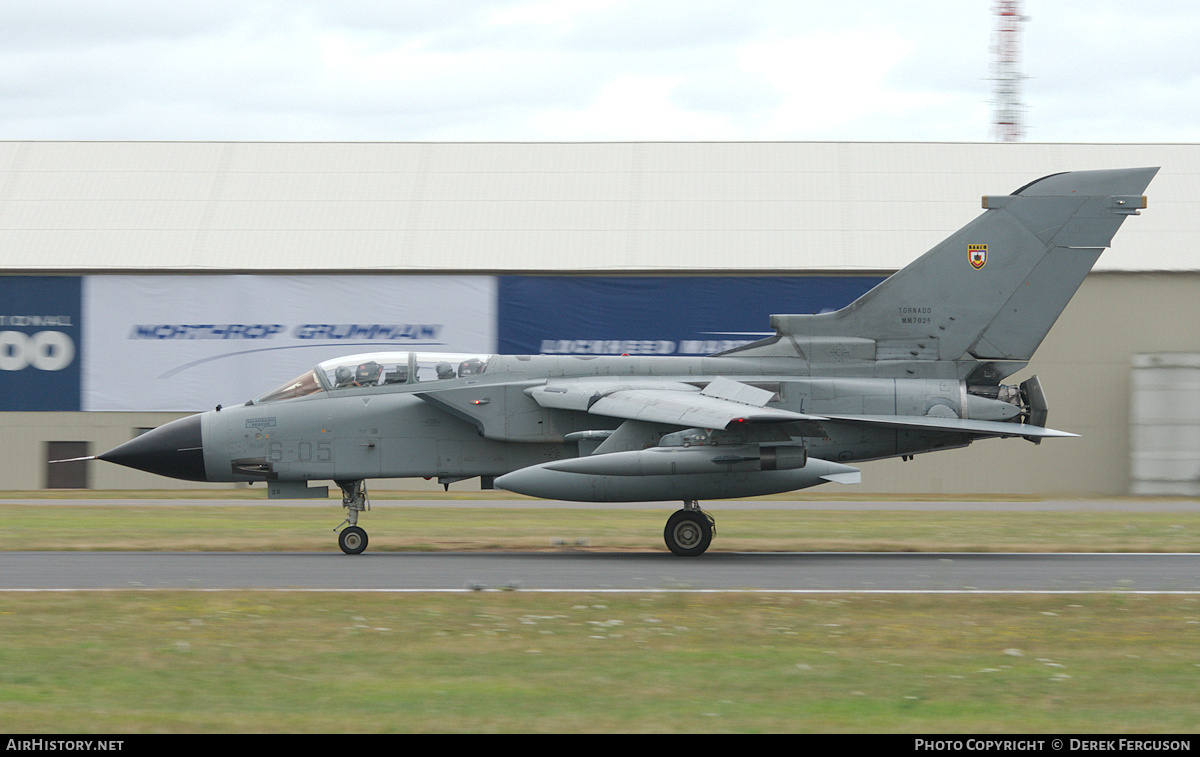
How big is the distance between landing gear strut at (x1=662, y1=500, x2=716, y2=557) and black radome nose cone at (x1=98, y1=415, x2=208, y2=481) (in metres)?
6.82

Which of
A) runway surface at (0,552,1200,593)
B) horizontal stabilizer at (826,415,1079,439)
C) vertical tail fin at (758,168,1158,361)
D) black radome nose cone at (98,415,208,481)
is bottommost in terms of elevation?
runway surface at (0,552,1200,593)

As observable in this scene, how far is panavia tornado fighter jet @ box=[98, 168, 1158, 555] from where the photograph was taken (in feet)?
55.7

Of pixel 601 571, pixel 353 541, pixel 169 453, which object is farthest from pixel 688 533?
pixel 169 453

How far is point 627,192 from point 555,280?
15.3ft

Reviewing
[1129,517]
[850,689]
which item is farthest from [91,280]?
[850,689]

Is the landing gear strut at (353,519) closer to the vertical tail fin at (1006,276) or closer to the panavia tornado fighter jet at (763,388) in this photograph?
the panavia tornado fighter jet at (763,388)

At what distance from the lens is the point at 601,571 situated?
14.4 meters

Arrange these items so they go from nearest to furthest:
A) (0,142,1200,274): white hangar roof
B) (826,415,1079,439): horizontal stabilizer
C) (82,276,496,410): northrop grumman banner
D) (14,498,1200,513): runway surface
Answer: (826,415,1079,439): horizontal stabilizer → (14,498,1200,513): runway surface → (82,276,496,410): northrop grumman banner → (0,142,1200,274): white hangar roof

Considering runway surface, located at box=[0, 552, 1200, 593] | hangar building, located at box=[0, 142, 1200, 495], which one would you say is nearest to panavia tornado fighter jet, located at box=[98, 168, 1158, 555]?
runway surface, located at box=[0, 552, 1200, 593]

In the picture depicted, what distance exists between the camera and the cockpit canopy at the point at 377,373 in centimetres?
1747

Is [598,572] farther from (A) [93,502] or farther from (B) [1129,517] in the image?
(A) [93,502]

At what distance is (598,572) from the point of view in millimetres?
14234

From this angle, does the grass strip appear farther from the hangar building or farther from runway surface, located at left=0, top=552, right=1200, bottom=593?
the hangar building

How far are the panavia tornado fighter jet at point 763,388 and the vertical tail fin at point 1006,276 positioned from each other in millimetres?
21
